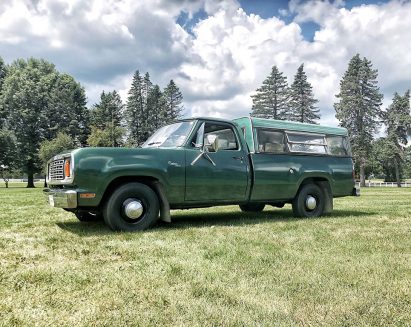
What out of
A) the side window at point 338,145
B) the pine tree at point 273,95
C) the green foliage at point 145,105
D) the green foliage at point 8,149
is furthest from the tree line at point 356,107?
the side window at point 338,145

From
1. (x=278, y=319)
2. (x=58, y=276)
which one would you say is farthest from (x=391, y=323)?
(x=58, y=276)

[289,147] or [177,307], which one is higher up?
[289,147]

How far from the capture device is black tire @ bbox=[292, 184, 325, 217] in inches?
340

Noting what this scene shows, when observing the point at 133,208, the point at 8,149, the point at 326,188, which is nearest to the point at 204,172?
the point at 133,208

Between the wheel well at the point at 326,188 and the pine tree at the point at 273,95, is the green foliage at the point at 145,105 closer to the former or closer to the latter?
the pine tree at the point at 273,95

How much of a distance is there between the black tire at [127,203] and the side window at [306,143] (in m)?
3.56

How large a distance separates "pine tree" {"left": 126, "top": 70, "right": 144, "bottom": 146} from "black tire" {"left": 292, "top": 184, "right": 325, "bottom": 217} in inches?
2228

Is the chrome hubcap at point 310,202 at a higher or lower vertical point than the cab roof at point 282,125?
lower

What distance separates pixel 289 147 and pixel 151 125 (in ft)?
185

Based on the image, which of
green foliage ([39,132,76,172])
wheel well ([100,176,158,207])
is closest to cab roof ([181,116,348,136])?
wheel well ([100,176,158,207])

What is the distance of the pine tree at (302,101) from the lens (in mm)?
56500

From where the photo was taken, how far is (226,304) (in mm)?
2848

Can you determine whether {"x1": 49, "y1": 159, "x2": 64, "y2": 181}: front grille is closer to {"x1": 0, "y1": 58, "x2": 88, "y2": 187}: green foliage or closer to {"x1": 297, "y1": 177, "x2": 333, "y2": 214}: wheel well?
{"x1": 297, "y1": 177, "x2": 333, "y2": 214}: wheel well

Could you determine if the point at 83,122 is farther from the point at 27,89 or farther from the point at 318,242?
the point at 318,242
